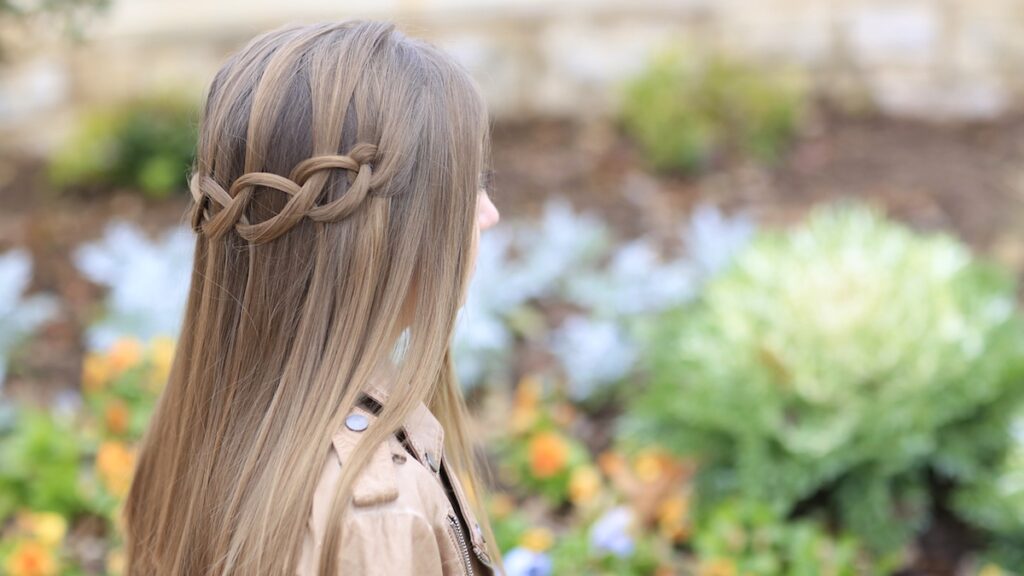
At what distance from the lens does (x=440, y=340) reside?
1.41m

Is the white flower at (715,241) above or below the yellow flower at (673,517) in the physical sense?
above

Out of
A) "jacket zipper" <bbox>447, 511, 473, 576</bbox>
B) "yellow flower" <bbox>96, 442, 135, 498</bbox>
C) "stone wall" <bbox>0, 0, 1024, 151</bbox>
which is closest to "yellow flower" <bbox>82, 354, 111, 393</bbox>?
"yellow flower" <bbox>96, 442, 135, 498</bbox>

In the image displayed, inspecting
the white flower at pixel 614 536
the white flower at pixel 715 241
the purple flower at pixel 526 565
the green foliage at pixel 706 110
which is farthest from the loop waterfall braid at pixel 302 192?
the green foliage at pixel 706 110

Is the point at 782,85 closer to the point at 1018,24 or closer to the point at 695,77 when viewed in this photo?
the point at 695,77

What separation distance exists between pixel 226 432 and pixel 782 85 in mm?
4580

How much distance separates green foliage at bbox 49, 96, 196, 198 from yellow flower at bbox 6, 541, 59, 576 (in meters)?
2.94

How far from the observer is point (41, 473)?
282cm

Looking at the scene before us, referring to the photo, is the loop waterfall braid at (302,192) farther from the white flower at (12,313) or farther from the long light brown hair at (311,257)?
the white flower at (12,313)

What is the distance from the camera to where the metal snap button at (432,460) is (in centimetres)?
142

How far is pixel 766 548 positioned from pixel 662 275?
1.38m

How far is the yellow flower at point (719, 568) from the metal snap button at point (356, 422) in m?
1.37

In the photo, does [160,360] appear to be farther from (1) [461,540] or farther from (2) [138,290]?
(1) [461,540]

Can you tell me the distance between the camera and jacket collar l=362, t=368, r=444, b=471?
139 centimetres

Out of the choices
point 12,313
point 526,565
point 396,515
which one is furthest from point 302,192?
point 12,313
